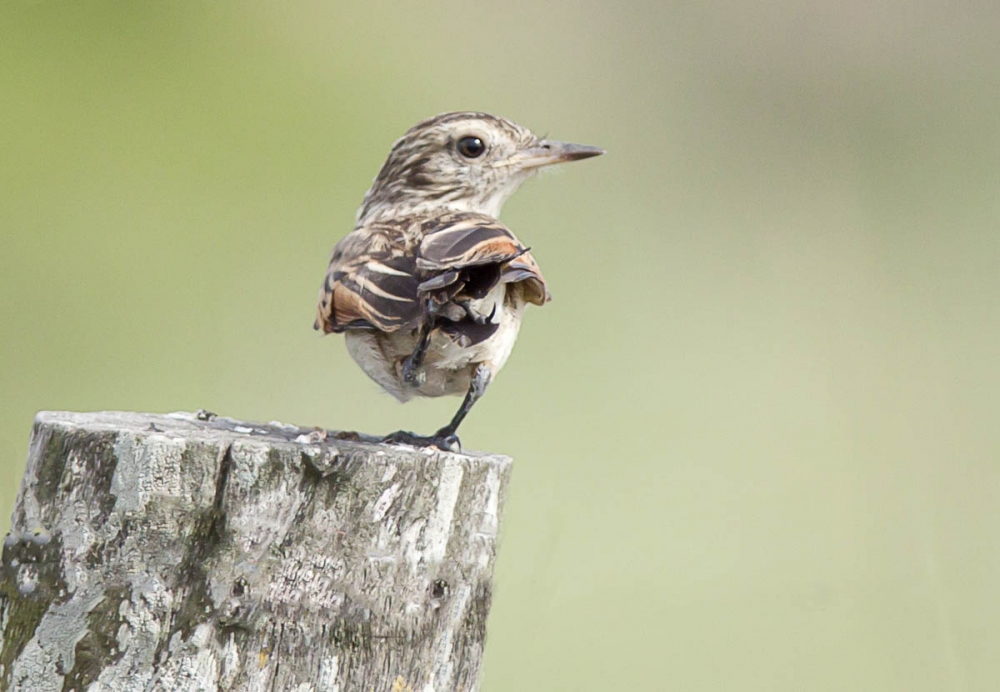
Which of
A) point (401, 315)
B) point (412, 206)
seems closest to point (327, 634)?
point (401, 315)

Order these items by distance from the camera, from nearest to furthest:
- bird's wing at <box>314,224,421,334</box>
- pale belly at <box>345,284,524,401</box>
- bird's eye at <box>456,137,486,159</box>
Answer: bird's wing at <box>314,224,421,334</box>
pale belly at <box>345,284,524,401</box>
bird's eye at <box>456,137,486,159</box>

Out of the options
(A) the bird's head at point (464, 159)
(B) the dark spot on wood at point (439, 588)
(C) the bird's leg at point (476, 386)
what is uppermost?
(A) the bird's head at point (464, 159)

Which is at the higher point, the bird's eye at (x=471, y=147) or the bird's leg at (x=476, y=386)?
the bird's eye at (x=471, y=147)

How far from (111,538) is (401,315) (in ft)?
2.91

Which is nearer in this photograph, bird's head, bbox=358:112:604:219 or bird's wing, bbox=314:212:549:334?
bird's wing, bbox=314:212:549:334

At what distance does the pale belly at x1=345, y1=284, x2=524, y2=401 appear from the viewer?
2713mm

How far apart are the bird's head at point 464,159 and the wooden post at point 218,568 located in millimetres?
1578

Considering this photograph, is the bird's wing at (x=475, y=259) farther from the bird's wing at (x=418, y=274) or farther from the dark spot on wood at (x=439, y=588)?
the dark spot on wood at (x=439, y=588)

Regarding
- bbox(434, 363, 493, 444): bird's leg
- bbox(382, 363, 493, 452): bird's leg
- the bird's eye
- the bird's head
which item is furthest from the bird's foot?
the bird's eye

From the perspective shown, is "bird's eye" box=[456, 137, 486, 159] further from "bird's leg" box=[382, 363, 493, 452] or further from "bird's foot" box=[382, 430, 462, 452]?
"bird's foot" box=[382, 430, 462, 452]

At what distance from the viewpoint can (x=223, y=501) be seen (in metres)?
1.94

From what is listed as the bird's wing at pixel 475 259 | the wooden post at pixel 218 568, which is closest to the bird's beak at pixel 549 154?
the bird's wing at pixel 475 259

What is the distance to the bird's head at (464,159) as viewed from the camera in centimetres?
349

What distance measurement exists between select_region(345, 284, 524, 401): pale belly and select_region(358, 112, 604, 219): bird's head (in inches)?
27.7
